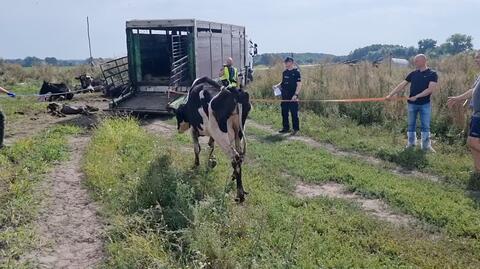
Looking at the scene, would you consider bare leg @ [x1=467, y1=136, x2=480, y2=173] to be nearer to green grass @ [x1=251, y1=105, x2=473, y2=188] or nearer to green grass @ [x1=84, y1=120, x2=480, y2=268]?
green grass @ [x1=84, y1=120, x2=480, y2=268]

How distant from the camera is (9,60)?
138ft

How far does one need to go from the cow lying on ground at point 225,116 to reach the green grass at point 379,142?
11.4 ft

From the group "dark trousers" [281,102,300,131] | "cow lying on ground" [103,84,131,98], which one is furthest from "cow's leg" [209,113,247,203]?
"cow lying on ground" [103,84,131,98]

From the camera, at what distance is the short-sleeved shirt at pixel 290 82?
436 inches

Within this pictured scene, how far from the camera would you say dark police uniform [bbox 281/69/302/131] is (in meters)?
11.1

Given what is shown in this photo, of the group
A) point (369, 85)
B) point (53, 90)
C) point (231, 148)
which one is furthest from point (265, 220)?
point (53, 90)

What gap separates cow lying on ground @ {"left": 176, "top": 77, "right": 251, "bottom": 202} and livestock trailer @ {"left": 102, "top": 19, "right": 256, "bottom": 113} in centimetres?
515

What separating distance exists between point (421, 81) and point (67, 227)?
7.07 metres

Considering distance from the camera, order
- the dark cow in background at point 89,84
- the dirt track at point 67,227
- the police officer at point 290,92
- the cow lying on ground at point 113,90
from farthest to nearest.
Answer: the dark cow in background at point 89,84, the cow lying on ground at point 113,90, the police officer at point 290,92, the dirt track at point 67,227

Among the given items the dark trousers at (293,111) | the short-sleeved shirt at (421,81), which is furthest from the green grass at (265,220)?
the dark trousers at (293,111)

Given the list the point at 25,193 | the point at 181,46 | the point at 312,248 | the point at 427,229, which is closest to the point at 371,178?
the point at 427,229

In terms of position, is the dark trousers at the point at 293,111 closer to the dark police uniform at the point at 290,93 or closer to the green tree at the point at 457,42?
the dark police uniform at the point at 290,93

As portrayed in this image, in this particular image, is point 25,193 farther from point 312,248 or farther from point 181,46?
point 181,46

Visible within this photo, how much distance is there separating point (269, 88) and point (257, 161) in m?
8.80
